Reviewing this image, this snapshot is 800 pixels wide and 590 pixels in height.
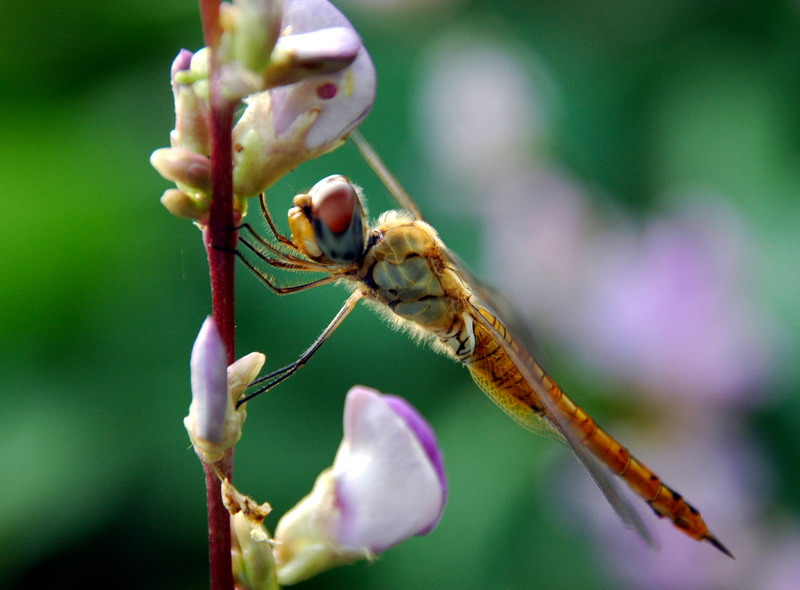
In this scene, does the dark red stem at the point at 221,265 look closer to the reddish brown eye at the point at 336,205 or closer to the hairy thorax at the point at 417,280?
the reddish brown eye at the point at 336,205

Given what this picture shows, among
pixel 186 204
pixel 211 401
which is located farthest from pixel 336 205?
pixel 211 401

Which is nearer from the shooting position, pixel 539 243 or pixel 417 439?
pixel 417 439

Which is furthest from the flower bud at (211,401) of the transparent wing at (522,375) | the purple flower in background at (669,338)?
the purple flower in background at (669,338)

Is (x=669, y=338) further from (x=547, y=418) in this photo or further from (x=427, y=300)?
(x=427, y=300)

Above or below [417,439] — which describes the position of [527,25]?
above

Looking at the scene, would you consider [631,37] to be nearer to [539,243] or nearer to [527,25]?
[527,25]

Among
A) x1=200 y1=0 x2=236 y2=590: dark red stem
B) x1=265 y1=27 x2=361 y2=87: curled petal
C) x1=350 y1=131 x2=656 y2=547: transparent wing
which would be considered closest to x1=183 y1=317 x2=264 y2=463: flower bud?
x1=200 y1=0 x2=236 y2=590: dark red stem

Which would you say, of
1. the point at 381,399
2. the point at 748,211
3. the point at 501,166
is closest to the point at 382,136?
the point at 501,166
